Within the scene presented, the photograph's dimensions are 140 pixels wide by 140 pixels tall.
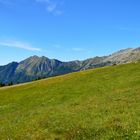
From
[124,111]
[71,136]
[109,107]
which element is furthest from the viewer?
[109,107]

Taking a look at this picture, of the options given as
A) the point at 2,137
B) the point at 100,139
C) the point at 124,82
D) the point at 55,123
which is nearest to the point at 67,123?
the point at 55,123

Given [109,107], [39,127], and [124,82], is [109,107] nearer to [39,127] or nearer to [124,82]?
[39,127]

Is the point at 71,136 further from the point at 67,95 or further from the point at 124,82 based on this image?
the point at 124,82

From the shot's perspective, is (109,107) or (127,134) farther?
(109,107)

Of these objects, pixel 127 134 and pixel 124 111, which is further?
pixel 124 111

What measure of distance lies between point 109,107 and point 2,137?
12100 mm

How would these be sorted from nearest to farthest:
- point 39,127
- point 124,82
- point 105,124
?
point 105,124, point 39,127, point 124,82

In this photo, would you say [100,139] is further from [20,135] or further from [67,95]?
[67,95]

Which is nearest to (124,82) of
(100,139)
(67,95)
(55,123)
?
(67,95)

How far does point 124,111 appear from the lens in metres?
31.1

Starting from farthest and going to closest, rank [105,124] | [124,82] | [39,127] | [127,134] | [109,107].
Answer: [124,82]
[109,107]
[39,127]
[105,124]
[127,134]

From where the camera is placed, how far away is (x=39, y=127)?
2877 centimetres

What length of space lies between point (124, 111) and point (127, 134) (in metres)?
10.3

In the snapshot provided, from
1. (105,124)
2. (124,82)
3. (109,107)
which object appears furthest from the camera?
(124,82)
